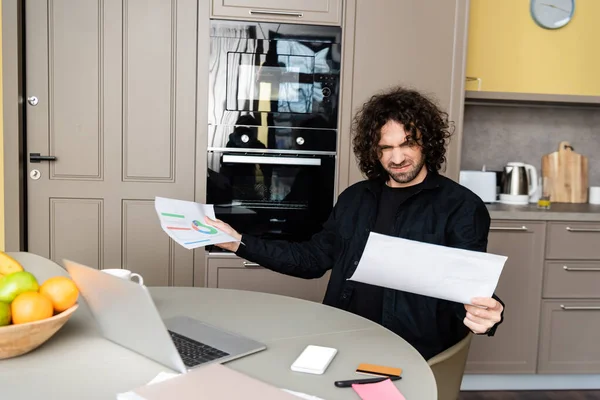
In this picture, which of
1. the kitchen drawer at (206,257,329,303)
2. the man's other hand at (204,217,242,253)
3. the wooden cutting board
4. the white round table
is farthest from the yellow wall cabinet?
the white round table

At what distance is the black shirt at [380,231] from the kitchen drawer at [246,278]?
0.99m

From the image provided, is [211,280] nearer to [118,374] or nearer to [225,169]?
[225,169]

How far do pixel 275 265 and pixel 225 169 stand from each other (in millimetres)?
1006

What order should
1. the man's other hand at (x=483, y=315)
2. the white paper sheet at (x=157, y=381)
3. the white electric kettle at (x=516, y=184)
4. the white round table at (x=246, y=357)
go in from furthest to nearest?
the white electric kettle at (x=516, y=184) < the man's other hand at (x=483, y=315) < the white round table at (x=246, y=357) < the white paper sheet at (x=157, y=381)

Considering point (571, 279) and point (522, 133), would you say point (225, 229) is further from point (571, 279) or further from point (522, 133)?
point (522, 133)

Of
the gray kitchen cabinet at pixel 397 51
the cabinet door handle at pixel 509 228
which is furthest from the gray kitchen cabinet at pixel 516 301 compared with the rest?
the gray kitchen cabinet at pixel 397 51

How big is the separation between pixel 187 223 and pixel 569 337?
2173mm

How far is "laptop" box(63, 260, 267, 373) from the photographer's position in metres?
0.96

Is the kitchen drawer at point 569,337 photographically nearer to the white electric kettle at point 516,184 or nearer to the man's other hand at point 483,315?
the white electric kettle at point 516,184

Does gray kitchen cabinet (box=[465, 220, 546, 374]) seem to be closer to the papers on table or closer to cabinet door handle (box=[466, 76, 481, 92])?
cabinet door handle (box=[466, 76, 481, 92])

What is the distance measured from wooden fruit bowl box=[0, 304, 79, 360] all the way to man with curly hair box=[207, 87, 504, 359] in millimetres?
652

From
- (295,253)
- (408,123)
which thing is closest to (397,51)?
(408,123)

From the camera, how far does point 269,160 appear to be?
2686 mm

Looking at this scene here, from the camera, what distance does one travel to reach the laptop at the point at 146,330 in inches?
37.9
